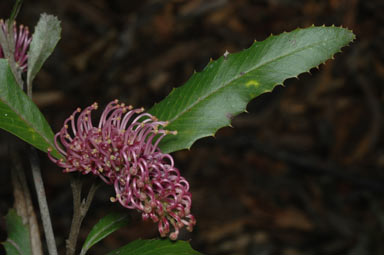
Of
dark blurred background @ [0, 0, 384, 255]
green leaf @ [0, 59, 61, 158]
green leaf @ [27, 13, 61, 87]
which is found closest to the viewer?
green leaf @ [0, 59, 61, 158]

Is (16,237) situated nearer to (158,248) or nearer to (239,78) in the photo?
(158,248)

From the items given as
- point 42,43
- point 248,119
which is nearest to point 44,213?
point 42,43

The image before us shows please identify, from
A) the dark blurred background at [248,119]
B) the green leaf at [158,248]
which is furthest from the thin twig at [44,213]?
the dark blurred background at [248,119]

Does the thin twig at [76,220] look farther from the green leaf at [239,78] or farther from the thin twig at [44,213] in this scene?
the green leaf at [239,78]

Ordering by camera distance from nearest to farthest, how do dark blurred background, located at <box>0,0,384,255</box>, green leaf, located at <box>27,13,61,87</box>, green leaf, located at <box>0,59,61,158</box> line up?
1. green leaf, located at <box>0,59,61,158</box>
2. green leaf, located at <box>27,13,61,87</box>
3. dark blurred background, located at <box>0,0,384,255</box>

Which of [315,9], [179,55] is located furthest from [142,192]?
[315,9]

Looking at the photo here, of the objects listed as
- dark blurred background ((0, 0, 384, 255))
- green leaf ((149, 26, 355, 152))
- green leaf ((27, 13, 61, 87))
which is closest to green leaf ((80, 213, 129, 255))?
green leaf ((149, 26, 355, 152))

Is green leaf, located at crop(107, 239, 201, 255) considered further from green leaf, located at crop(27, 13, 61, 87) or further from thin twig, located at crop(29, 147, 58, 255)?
green leaf, located at crop(27, 13, 61, 87)
